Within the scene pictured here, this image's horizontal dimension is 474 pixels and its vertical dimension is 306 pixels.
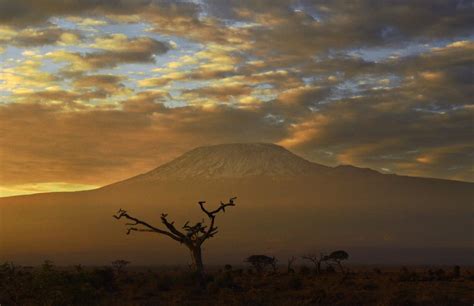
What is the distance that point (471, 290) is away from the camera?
43.1m

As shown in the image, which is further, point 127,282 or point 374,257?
point 374,257

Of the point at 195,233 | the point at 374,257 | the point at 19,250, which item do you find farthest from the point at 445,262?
the point at 195,233

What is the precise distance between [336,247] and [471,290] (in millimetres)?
151827

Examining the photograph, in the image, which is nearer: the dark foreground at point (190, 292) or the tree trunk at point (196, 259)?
the dark foreground at point (190, 292)

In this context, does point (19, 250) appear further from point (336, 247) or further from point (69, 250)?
point (336, 247)

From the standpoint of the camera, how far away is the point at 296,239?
653 ft

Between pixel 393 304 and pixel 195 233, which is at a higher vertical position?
pixel 195 233

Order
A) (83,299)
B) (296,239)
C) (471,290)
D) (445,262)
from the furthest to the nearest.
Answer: (296,239)
(445,262)
(471,290)
(83,299)

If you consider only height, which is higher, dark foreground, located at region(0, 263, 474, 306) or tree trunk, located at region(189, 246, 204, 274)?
tree trunk, located at region(189, 246, 204, 274)

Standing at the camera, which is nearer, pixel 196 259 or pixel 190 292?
pixel 190 292

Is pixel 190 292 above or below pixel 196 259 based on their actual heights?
below

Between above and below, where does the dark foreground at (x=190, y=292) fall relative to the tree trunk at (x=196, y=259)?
below

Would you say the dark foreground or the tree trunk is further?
the tree trunk

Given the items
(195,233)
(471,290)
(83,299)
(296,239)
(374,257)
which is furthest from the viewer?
(296,239)
